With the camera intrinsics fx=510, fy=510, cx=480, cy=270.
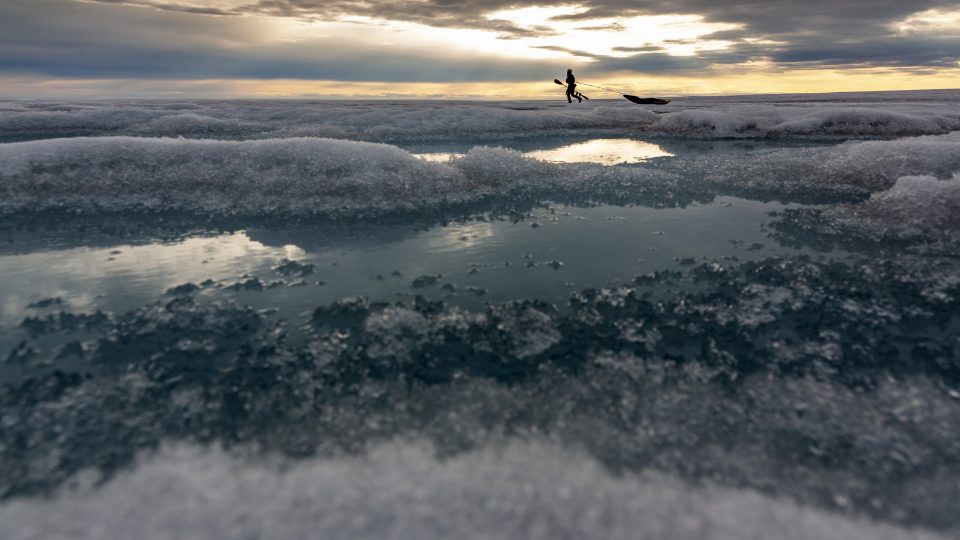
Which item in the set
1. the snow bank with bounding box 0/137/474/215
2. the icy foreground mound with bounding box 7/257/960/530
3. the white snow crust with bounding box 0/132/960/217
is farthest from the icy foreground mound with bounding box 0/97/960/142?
the icy foreground mound with bounding box 7/257/960/530

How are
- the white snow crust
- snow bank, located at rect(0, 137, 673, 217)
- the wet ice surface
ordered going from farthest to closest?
the white snow crust
snow bank, located at rect(0, 137, 673, 217)
the wet ice surface

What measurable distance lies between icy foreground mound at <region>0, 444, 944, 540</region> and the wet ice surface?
0.02 meters

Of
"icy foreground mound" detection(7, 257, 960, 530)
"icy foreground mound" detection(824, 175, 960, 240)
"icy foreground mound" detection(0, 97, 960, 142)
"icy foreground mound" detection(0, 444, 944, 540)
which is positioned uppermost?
"icy foreground mound" detection(0, 97, 960, 142)

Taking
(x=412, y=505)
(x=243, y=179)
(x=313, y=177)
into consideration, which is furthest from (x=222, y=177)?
(x=412, y=505)

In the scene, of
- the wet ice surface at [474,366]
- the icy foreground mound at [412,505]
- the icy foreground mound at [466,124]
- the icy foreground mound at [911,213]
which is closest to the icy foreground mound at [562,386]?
the wet ice surface at [474,366]

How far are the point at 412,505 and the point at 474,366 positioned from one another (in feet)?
5.32

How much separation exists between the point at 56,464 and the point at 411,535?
2479 millimetres

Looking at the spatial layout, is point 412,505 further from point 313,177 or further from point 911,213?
point 911,213

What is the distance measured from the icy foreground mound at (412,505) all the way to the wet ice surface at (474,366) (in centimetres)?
2

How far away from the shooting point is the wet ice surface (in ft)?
9.93

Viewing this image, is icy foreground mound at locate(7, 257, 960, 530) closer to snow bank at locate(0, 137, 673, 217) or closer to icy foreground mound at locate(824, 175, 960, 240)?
icy foreground mound at locate(824, 175, 960, 240)

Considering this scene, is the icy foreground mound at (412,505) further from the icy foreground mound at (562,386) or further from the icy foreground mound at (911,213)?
the icy foreground mound at (911,213)

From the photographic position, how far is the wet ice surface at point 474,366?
9.93 ft

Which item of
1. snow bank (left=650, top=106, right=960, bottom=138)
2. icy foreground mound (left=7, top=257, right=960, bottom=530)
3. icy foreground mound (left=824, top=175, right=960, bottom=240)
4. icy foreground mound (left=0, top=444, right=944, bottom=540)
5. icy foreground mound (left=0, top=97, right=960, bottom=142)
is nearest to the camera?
icy foreground mound (left=0, top=444, right=944, bottom=540)
